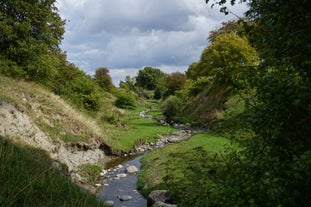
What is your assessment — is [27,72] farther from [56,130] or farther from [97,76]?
[97,76]

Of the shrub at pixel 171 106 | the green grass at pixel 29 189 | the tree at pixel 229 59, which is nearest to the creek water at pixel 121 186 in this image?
the green grass at pixel 29 189

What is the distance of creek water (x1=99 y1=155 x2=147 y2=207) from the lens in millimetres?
14120

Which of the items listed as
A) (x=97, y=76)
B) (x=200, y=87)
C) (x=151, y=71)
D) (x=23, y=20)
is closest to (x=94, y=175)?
(x=23, y=20)

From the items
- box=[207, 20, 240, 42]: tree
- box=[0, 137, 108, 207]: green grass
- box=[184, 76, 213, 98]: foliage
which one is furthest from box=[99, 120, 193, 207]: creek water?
box=[207, 20, 240, 42]: tree

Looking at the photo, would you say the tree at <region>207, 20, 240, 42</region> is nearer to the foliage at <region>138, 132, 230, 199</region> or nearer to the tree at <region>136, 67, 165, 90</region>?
the foliage at <region>138, 132, 230, 199</region>

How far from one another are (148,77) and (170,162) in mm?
116112

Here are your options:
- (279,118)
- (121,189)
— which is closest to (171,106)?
(121,189)

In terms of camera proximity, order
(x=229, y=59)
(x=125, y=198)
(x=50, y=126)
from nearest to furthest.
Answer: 1. (x=125, y=198)
2. (x=50, y=126)
3. (x=229, y=59)

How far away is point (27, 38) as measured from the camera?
23000 millimetres

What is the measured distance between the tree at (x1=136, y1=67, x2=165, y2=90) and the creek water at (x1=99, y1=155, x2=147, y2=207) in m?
114

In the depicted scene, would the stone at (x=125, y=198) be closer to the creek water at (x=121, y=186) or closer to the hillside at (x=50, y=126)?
the creek water at (x=121, y=186)

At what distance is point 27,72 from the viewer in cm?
2361

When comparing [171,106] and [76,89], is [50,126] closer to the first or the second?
[76,89]

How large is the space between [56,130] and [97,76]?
57737 millimetres
